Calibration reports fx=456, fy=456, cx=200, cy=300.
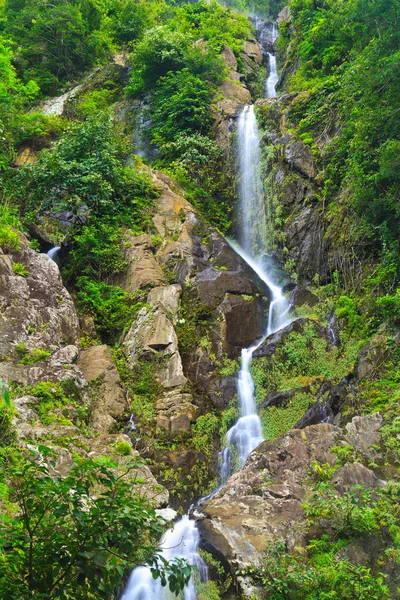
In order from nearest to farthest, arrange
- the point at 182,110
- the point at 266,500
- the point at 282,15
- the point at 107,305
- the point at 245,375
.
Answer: the point at 266,500 < the point at 245,375 < the point at 107,305 < the point at 182,110 < the point at 282,15

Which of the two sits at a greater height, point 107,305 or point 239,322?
point 107,305

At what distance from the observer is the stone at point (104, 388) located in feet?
30.7

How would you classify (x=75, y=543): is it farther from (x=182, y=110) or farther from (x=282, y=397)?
(x=182, y=110)

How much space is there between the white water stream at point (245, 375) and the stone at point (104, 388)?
Answer: 244 cm

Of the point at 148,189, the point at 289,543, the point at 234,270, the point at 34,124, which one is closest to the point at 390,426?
the point at 289,543

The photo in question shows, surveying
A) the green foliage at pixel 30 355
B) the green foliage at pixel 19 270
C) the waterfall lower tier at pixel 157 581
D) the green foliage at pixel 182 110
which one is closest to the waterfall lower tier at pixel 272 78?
the green foliage at pixel 182 110

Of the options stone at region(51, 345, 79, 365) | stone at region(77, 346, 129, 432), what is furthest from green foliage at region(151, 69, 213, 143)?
stone at region(51, 345, 79, 365)

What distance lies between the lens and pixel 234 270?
43.8 feet

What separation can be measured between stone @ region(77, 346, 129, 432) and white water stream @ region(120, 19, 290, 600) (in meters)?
2.44

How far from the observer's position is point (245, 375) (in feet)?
36.4

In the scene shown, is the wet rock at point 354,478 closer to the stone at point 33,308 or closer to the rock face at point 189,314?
the rock face at point 189,314

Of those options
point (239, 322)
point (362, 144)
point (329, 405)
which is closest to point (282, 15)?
point (362, 144)

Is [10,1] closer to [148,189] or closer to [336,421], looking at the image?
[148,189]

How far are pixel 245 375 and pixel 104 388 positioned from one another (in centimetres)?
342
